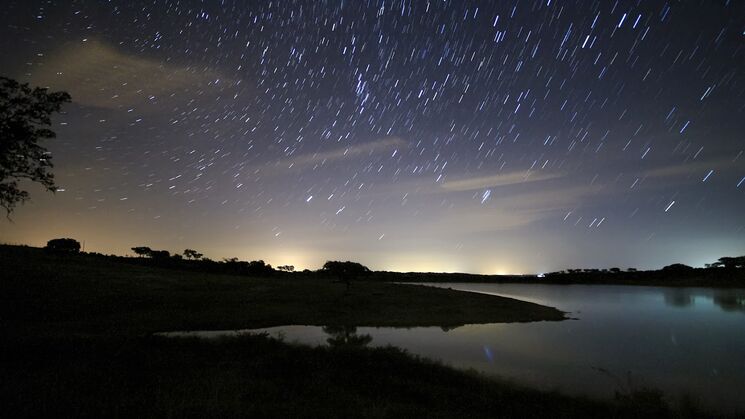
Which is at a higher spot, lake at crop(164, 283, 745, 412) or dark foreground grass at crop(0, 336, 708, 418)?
dark foreground grass at crop(0, 336, 708, 418)

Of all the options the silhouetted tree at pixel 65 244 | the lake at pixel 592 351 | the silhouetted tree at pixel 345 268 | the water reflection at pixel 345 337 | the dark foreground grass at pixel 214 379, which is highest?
the silhouetted tree at pixel 65 244

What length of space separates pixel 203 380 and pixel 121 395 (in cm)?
251

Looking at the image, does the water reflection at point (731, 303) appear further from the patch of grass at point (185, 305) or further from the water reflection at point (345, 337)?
the water reflection at point (345, 337)

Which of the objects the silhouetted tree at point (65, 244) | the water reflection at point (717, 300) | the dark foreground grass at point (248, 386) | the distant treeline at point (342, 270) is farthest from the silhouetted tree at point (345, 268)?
the silhouetted tree at point (65, 244)

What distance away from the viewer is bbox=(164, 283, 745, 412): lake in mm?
17094

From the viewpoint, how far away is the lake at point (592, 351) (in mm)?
17094

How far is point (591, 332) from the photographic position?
3266 centimetres

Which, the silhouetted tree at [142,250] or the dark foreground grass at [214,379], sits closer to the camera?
the dark foreground grass at [214,379]

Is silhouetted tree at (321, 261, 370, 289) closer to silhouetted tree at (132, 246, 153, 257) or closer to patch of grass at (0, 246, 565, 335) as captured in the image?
patch of grass at (0, 246, 565, 335)

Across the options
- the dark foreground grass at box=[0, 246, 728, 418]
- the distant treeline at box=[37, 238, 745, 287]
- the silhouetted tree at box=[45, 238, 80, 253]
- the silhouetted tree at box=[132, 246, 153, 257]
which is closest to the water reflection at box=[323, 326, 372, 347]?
the dark foreground grass at box=[0, 246, 728, 418]

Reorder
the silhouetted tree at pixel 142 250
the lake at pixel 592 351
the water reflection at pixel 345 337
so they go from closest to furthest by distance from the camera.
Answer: the lake at pixel 592 351 < the water reflection at pixel 345 337 < the silhouetted tree at pixel 142 250

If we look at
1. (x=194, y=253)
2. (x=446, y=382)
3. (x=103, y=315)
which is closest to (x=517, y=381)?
(x=446, y=382)

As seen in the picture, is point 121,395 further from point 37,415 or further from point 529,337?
point 529,337

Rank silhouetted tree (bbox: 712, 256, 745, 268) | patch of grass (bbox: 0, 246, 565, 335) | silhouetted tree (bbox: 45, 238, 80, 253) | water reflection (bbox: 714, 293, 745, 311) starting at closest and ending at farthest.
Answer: patch of grass (bbox: 0, 246, 565, 335), water reflection (bbox: 714, 293, 745, 311), silhouetted tree (bbox: 45, 238, 80, 253), silhouetted tree (bbox: 712, 256, 745, 268)
